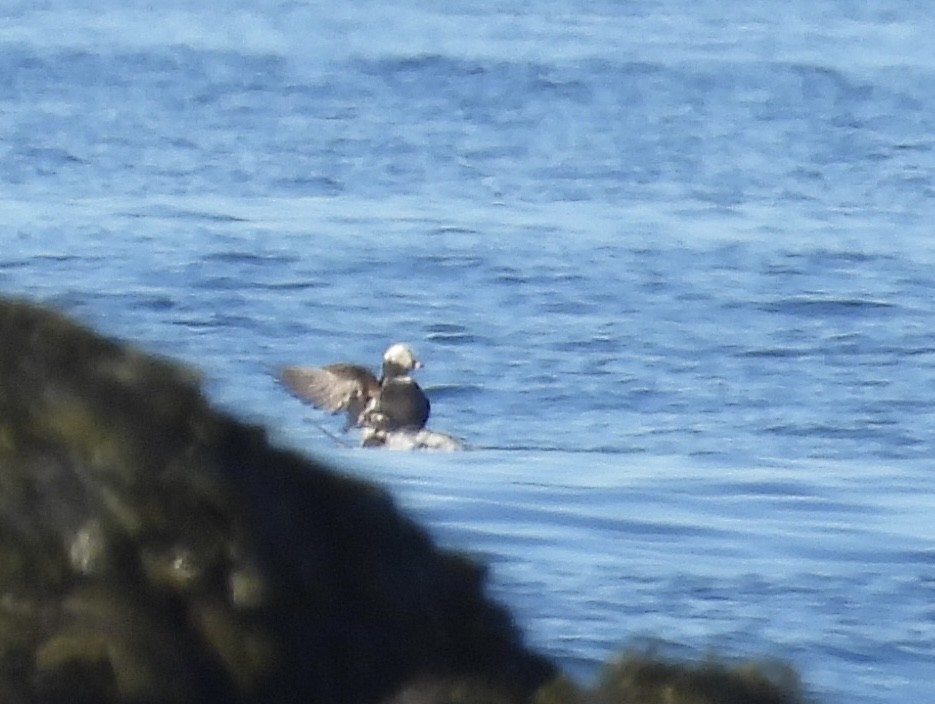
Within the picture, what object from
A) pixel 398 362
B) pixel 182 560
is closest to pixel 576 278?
pixel 398 362

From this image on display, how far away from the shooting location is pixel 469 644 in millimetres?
2158

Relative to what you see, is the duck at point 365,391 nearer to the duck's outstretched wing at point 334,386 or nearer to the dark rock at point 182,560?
the duck's outstretched wing at point 334,386

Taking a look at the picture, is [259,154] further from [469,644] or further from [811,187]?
[469,644]

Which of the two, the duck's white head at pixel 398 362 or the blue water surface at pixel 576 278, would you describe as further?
the duck's white head at pixel 398 362

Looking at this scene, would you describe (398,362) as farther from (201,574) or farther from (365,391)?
(201,574)

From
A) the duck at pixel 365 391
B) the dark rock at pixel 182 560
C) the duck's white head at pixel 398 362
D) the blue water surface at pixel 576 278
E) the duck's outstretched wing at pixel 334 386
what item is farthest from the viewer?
the duck's white head at pixel 398 362

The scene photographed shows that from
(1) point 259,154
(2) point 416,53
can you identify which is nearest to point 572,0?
(2) point 416,53

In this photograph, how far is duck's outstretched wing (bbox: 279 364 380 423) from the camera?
1050cm

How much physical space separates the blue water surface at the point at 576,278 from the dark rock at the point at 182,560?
123 mm

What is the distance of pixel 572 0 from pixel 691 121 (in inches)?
740

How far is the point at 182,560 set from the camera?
79.4 inches

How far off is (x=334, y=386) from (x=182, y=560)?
28.6ft

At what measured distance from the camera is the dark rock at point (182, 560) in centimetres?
195

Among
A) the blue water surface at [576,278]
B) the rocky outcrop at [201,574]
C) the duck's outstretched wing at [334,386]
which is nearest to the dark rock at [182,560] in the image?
the rocky outcrop at [201,574]
